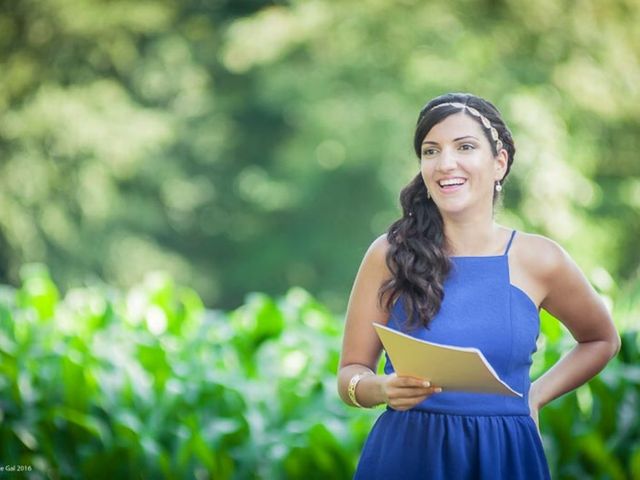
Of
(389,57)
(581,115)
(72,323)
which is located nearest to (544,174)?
(581,115)

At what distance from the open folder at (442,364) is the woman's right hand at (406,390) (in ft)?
0.05

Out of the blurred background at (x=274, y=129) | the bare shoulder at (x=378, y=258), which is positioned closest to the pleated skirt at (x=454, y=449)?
the bare shoulder at (x=378, y=258)

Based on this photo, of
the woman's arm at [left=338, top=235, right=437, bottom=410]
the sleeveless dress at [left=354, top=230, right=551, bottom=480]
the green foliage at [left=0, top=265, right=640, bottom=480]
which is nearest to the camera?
the sleeveless dress at [left=354, top=230, right=551, bottom=480]

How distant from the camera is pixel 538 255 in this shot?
283 centimetres

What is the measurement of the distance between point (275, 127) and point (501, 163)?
15.7 metres

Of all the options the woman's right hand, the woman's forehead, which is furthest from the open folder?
the woman's forehead

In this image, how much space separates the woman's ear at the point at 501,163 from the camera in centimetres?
288

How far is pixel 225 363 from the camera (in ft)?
16.0

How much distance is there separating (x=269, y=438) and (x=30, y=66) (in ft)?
40.8

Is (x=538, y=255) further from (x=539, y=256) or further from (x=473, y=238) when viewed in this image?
(x=473, y=238)

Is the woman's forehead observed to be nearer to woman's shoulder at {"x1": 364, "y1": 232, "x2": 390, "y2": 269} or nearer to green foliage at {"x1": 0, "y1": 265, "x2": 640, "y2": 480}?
woman's shoulder at {"x1": 364, "y1": 232, "x2": 390, "y2": 269}

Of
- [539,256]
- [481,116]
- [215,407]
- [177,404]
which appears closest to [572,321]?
[539,256]

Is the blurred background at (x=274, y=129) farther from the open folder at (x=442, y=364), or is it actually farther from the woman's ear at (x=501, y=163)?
the open folder at (x=442, y=364)

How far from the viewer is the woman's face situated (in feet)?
9.07
